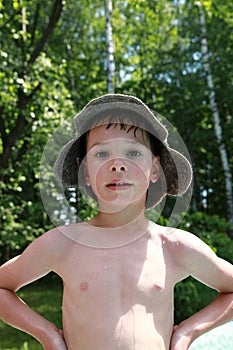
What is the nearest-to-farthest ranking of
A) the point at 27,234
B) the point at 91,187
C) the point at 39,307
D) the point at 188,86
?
the point at 91,187 → the point at 27,234 → the point at 39,307 → the point at 188,86

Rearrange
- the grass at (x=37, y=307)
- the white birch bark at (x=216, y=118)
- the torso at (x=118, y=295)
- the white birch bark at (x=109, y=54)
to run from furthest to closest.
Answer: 1. the white birch bark at (x=216, y=118)
2. the white birch bark at (x=109, y=54)
3. the grass at (x=37, y=307)
4. the torso at (x=118, y=295)

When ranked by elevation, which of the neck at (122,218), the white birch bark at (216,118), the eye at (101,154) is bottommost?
the white birch bark at (216,118)

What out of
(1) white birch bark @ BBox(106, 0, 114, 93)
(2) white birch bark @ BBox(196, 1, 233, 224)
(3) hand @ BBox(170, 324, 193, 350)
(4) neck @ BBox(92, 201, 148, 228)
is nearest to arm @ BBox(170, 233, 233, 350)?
(3) hand @ BBox(170, 324, 193, 350)

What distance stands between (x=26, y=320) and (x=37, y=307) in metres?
6.09

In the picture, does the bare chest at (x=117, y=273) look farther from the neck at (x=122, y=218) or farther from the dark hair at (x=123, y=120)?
the dark hair at (x=123, y=120)

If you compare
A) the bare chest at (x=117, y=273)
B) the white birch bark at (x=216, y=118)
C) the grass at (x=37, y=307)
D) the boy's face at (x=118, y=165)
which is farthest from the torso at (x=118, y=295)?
the white birch bark at (x=216, y=118)

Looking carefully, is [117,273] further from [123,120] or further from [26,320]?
[123,120]

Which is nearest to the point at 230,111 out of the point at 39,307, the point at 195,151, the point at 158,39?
the point at 195,151

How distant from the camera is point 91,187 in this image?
152 cm

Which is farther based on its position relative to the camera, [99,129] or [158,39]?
[158,39]

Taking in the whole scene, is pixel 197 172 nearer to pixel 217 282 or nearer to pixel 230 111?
pixel 230 111

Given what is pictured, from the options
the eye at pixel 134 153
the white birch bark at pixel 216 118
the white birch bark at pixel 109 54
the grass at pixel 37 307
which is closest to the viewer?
the eye at pixel 134 153

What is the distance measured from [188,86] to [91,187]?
8.61m

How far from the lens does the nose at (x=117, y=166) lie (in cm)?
136
